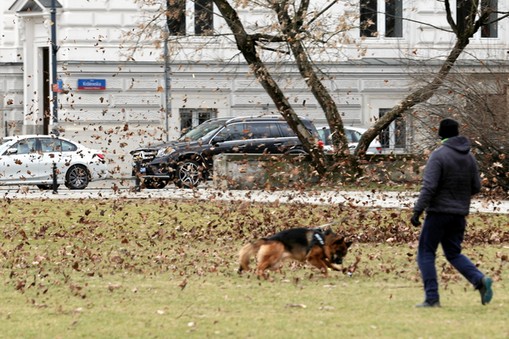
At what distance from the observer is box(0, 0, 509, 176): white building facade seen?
41125 millimetres

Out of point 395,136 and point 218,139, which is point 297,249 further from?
point 218,139

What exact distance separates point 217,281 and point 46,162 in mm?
19883

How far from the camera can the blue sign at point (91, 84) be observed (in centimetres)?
4125

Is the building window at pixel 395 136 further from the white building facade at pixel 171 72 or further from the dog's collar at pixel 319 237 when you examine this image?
the dog's collar at pixel 319 237

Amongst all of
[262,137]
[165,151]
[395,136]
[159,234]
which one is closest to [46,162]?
[165,151]

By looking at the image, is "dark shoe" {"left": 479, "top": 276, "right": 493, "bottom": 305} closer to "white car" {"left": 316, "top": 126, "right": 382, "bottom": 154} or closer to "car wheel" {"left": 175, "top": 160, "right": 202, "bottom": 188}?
"car wheel" {"left": 175, "top": 160, "right": 202, "bottom": 188}

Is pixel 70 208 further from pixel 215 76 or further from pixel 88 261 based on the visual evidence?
pixel 215 76

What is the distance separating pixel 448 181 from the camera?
11938 millimetres

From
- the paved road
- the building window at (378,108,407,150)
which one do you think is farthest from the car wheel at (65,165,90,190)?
the building window at (378,108,407,150)

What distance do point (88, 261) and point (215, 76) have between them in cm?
2569

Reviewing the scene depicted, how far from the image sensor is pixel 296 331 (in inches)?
431

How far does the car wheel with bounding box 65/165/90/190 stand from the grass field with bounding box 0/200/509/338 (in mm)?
10481

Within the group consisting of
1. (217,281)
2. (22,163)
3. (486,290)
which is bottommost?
(217,281)

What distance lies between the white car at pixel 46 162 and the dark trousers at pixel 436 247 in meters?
21.7
